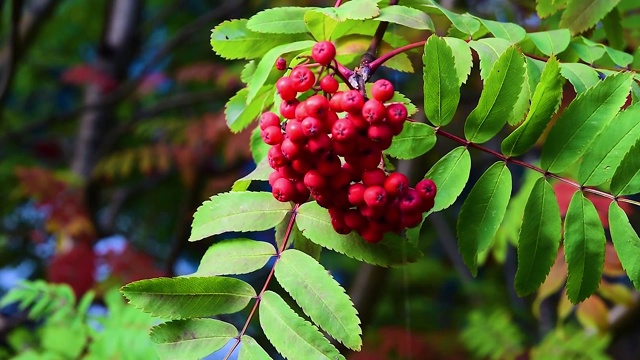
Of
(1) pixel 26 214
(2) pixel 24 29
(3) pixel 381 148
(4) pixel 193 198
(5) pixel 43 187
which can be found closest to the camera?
(3) pixel 381 148

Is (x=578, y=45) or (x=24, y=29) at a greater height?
(x=578, y=45)

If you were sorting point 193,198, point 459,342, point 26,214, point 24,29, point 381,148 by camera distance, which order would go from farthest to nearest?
1. point 26,214
2. point 193,198
3. point 459,342
4. point 24,29
5. point 381,148

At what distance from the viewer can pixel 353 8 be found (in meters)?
0.45

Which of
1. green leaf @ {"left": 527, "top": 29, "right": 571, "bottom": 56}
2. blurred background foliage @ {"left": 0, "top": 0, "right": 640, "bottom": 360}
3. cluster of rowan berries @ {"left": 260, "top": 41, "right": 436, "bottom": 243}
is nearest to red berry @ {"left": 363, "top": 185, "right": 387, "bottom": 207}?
cluster of rowan berries @ {"left": 260, "top": 41, "right": 436, "bottom": 243}

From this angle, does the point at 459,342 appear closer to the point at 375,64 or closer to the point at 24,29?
the point at 24,29

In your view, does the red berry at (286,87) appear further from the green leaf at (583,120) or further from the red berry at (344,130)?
the green leaf at (583,120)

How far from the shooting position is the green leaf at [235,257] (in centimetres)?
50

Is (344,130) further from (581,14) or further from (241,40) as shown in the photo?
(581,14)

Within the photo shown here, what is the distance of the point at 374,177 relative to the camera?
451mm

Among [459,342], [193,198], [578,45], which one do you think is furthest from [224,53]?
[193,198]

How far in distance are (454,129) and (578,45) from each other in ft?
0.43

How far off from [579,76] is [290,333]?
0.29m

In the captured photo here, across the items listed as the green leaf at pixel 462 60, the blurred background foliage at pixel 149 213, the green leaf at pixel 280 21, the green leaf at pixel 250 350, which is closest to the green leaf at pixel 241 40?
the green leaf at pixel 280 21

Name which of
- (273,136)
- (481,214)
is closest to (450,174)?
(481,214)
